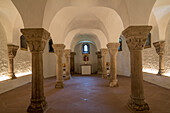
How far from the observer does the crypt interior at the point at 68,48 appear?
11.0 ft

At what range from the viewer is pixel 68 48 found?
10633 millimetres

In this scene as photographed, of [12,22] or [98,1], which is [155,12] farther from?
[12,22]

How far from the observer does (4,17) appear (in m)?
6.08

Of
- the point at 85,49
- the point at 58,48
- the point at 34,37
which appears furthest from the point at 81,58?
the point at 34,37

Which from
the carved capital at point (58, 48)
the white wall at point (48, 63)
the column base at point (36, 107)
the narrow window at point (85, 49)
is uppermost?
the narrow window at point (85, 49)

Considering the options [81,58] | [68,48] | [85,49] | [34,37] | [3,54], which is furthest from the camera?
[85,49]

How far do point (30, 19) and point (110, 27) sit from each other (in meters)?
4.35

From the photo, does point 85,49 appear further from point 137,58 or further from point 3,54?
point 137,58

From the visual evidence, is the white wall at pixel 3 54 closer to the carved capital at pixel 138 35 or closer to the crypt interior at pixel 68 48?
the crypt interior at pixel 68 48

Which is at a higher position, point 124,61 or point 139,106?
point 124,61

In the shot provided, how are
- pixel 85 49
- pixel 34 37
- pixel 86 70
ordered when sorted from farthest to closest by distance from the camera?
pixel 85 49 < pixel 86 70 < pixel 34 37

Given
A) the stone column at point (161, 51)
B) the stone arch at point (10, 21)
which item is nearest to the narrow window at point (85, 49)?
the stone arch at point (10, 21)

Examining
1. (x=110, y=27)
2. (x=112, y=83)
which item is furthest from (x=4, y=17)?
(x=112, y=83)

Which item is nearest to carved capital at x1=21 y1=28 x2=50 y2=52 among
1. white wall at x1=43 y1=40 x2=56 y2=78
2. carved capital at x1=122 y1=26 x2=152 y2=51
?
carved capital at x1=122 y1=26 x2=152 y2=51
